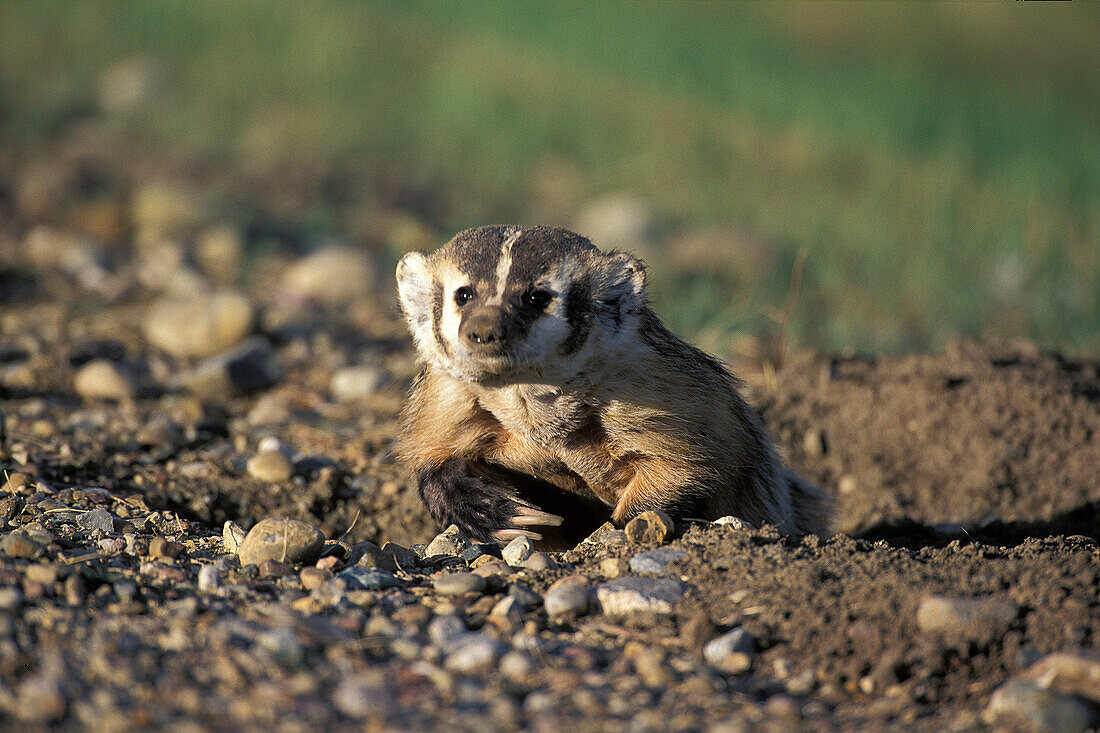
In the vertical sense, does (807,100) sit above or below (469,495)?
above

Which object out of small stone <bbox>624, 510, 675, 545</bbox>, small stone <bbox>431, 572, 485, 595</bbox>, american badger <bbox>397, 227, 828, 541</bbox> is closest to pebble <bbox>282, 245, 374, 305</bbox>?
american badger <bbox>397, 227, 828, 541</bbox>

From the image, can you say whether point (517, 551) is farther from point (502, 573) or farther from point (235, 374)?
point (235, 374)

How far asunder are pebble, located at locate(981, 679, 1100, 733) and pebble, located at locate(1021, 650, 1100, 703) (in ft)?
0.12

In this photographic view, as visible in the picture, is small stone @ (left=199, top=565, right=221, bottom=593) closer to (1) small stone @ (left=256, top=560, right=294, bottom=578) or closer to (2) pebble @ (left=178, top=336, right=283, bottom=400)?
(1) small stone @ (left=256, top=560, right=294, bottom=578)

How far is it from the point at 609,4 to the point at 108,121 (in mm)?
5264

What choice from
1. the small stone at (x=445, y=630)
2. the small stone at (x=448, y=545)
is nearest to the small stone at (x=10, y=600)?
the small stone at (x=445, y=630)

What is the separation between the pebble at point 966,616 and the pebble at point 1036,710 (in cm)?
18

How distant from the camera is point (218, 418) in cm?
407

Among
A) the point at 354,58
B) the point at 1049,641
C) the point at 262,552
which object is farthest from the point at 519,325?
the point at 354,58

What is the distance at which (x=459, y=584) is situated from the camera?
7.34 feet

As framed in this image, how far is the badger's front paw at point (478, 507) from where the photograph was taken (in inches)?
112

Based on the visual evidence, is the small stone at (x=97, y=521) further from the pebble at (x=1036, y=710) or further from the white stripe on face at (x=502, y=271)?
the pebble at (x=1036, y=710)

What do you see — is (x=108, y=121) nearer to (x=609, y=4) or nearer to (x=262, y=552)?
(x=609, y=4)

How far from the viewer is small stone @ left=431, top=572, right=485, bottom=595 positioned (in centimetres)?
223
